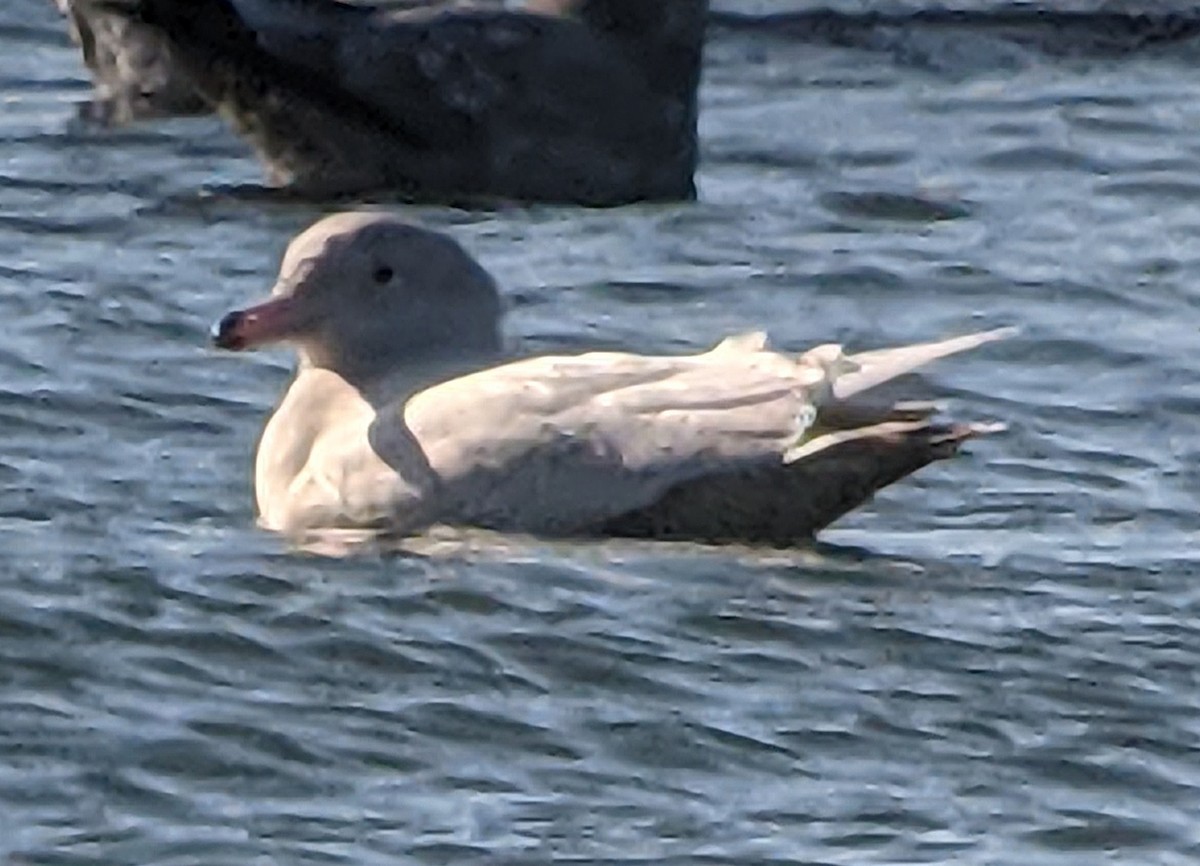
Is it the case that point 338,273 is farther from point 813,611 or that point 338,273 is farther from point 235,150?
point 235,150

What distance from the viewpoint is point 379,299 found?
39.2ft

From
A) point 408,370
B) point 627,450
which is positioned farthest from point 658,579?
point 408,370

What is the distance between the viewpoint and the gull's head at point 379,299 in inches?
469

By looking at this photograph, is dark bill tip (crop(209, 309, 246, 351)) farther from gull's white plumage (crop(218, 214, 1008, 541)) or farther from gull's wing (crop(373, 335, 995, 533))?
gull's wing (crop(373, 335, 995, 533))

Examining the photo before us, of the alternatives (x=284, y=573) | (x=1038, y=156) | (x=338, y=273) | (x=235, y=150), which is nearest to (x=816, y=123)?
(x=1038, y=156)

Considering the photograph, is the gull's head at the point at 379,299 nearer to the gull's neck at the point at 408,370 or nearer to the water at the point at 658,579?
the gull's neck at the point at 408,370

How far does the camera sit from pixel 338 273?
11922mm

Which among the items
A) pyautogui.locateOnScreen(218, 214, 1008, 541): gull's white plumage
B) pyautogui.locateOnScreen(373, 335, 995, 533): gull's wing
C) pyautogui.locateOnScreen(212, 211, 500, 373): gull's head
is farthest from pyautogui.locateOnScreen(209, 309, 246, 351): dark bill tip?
pyautogui.locateOnScreen(373, 335, 995, 533): gull's wing

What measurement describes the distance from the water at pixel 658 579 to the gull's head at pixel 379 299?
0.40 m

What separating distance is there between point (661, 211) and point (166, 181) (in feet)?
4.83

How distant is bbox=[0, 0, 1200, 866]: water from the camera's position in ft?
30.1

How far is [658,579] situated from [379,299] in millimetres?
1462

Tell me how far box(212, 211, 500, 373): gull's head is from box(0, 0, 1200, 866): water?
0.40 metres

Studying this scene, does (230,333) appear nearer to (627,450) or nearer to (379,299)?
(379,299)
